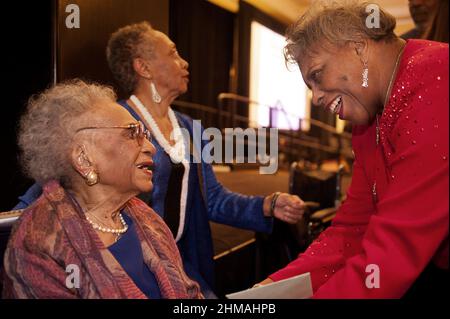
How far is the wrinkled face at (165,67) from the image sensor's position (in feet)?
7.23

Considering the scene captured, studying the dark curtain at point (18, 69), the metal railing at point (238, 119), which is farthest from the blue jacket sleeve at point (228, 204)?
the metal railing at point (238, 119)

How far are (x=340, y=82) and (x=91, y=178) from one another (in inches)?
30.3

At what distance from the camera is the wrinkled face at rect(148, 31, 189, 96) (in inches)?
86.7

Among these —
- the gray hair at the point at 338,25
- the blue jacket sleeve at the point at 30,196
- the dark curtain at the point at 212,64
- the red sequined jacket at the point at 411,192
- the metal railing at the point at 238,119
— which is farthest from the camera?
the metal railing at the point at 238,119

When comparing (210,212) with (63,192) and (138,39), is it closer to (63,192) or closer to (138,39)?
(138,39)

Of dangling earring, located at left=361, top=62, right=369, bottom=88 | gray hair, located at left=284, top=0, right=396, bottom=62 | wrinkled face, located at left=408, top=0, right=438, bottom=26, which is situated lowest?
dangling earring, located at left=361, top=62, right=369, bottom=88

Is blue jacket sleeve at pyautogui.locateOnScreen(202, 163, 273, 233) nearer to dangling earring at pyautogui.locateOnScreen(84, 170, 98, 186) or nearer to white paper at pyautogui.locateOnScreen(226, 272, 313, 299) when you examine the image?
dangling earring at pyautogui.locateOnScreen(84, 170, 98, 186)

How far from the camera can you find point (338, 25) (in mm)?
1275

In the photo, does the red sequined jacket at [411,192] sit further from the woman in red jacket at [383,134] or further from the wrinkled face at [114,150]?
the wrinkled face at [114,150]

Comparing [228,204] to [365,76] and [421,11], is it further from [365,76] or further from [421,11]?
[421,11]

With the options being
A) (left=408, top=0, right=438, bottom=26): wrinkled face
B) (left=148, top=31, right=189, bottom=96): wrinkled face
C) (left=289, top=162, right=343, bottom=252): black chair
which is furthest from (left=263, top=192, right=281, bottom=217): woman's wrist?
(left=408, top=0, right=438, bottom=26): wrinkled face

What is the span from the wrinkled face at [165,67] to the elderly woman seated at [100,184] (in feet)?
2.13

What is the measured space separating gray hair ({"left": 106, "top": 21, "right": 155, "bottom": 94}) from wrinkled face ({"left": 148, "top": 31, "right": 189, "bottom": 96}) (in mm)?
32
